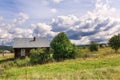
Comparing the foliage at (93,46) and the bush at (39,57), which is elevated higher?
the foliage at (93,46)

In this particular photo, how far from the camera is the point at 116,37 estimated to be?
192ft

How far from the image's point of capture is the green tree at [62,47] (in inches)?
1625

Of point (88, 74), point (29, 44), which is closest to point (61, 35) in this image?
point (29, 44)

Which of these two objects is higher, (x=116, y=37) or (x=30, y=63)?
(x=116, y=37)

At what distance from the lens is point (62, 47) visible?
41.8m

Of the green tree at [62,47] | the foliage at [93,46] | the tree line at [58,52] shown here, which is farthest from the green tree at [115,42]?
the green tree at [62,47]

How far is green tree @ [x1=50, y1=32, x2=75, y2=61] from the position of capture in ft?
135

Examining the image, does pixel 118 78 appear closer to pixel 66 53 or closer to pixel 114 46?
pixel 66 53

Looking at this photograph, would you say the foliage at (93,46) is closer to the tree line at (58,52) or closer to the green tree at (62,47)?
the tree line at (58,52)

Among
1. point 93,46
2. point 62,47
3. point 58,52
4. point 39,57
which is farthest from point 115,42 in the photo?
point 39,57

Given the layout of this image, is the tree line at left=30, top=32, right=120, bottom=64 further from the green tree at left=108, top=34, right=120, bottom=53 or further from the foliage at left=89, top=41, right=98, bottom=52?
the foliage at left=89, top=41, right=98, bottom=52

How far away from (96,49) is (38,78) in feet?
185

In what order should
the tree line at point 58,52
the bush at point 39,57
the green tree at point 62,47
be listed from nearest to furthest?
the bush at point 39,57 → the tree line at point 58,52 → the green tree at point 62,47

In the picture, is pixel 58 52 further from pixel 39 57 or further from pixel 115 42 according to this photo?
pixel 115 42
